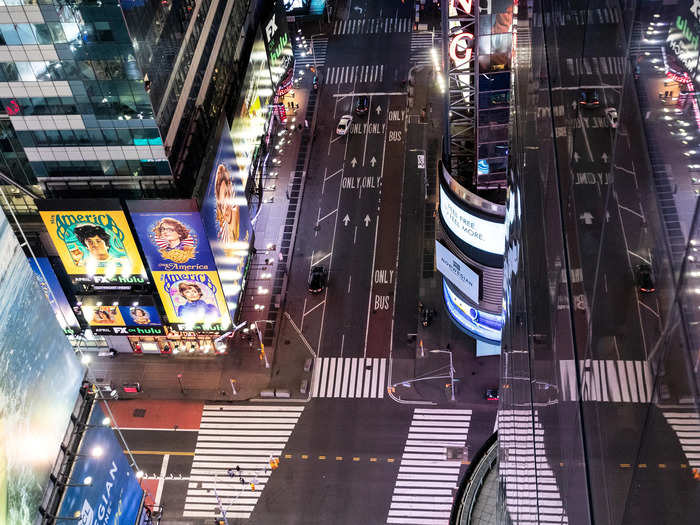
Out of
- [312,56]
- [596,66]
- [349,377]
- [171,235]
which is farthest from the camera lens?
[312,56]

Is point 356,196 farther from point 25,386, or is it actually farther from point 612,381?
point 612,381

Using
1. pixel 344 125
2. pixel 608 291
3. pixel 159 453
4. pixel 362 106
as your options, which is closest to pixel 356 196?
pixel 344 125

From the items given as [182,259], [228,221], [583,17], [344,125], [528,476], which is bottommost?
[344,125]

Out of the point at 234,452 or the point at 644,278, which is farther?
the point at 234,452

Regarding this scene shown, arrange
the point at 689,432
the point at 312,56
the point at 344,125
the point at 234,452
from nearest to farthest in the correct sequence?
the point at 689,432
the point at 234,452
the point at 344,125
the point at 312,56

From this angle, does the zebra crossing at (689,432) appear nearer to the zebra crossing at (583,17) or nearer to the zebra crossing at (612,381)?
the zebra crossing at (612,381)

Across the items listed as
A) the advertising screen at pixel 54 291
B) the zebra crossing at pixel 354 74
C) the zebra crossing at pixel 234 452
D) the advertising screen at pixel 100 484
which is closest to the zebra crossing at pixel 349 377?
the zebra crossing at pixel 234 452

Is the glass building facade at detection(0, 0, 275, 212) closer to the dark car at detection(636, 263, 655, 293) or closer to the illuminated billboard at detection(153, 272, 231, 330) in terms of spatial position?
the illuminated billboard at detection(153, 272, 231, 330)
